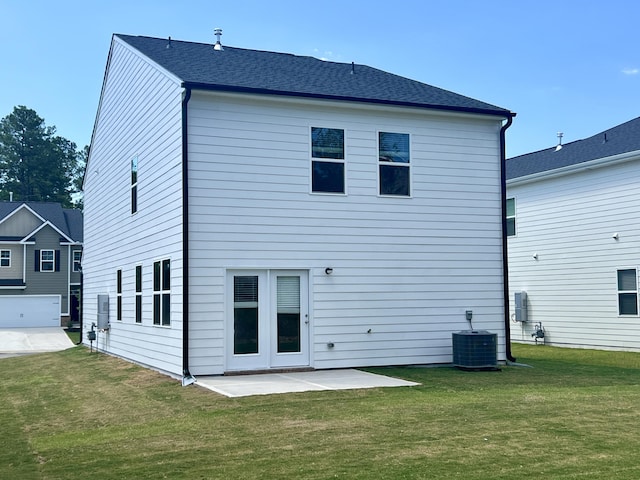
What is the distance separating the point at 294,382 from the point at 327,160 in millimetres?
4334

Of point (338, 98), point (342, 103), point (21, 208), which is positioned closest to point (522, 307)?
point (342, 103)

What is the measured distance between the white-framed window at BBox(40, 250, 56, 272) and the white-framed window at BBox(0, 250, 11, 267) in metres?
1.79

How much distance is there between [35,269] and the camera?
4234 centimetres

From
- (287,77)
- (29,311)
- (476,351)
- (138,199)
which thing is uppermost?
(287,77)

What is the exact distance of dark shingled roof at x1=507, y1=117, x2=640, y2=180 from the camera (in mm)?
19233

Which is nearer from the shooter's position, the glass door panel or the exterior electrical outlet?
the glass door panel

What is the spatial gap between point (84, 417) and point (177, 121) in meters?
5.48

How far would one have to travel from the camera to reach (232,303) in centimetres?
1262

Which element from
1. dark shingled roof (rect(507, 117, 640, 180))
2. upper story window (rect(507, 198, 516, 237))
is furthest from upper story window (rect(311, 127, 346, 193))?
upper story window (rect(507, 198, 516, 237))

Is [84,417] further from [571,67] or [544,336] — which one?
[571,67]

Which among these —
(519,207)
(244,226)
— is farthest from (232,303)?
(519,207)

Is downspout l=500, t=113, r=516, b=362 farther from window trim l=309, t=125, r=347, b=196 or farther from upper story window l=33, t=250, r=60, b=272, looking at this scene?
upper story window l=33, t=250, r=60, b=272

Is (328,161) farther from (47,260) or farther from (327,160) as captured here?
(47,260)

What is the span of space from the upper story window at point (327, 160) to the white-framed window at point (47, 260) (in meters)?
33.5
